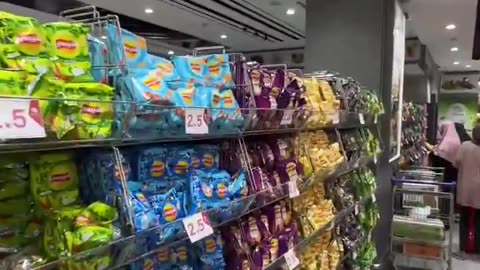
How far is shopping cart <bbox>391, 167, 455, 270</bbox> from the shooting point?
12.5 ft

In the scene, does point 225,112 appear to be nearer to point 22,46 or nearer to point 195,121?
point 195,121

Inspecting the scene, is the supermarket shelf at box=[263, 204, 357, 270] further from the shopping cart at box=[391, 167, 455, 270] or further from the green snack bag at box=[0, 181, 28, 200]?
the shopping cart at box=[391, 167, 455, 270]

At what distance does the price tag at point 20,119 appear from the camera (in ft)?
2.54

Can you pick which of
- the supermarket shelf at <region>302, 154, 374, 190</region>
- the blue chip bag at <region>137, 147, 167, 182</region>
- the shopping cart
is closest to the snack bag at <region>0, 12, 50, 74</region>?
the blue chip bag at <region>137, 147, 167, 182</region>

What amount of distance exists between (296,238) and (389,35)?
2.57 meters

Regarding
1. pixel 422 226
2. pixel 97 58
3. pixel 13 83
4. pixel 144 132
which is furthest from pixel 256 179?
pixel 422 226

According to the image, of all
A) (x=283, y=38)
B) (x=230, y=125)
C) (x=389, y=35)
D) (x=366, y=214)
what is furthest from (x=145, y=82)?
(x=283, y=38)

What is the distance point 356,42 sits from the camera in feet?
12.7

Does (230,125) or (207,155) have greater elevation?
(230,125)

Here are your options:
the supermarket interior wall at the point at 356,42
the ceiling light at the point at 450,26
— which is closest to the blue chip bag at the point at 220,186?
the supermarket interior wall at the point at 356,42

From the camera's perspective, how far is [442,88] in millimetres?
15781

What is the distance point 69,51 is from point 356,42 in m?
3.21

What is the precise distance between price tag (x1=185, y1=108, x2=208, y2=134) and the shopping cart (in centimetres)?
298

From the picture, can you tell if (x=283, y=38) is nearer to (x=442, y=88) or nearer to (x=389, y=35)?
(x=389, y=35)
